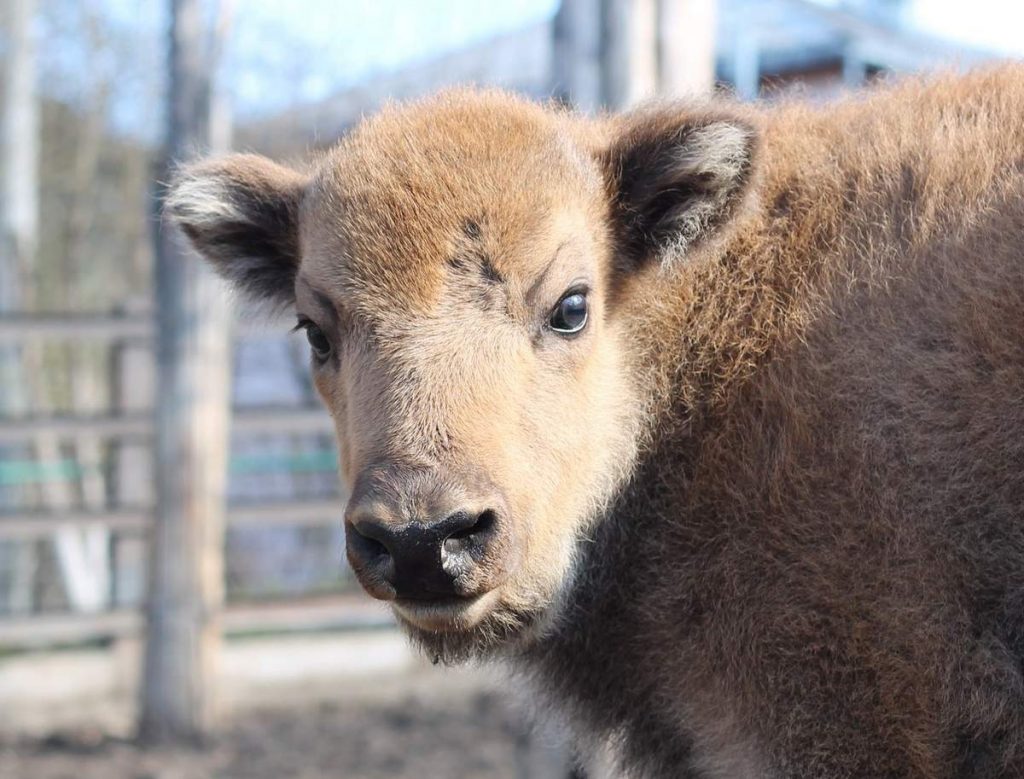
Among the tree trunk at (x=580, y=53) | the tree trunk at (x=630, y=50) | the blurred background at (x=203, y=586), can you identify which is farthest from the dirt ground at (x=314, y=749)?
the tree trunk at (x=630, y=50)

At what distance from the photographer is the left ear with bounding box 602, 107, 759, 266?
13.5ft

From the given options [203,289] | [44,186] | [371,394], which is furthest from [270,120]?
[371,394]

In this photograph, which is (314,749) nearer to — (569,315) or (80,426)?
(80,426)

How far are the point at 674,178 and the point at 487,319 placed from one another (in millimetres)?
872

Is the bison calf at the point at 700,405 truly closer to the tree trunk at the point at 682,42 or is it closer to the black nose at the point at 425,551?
the black nose at the point at 425,551

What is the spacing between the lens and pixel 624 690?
14.0 feet

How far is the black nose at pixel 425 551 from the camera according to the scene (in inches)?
134

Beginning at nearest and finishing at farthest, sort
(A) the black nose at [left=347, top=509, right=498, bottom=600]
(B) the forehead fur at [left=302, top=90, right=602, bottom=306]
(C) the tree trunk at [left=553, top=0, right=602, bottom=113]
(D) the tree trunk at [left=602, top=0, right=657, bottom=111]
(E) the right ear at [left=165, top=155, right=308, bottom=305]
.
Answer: (A) the black nose at [left=347, top=509, right=498, bottom=600] < (B) the forehead fur at [left=302, top=90, right=602, bottom=306] < (E) the right ear at [left=165, top=155, right=308, bottom=305] < (D) the tree trunk at [left=602, top=0, right=657, bottom=111] < (C) the tree trunk at [left=553, top=0, right=602, bottom=113]

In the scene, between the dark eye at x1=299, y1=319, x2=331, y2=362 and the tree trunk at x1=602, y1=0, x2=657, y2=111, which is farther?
the tree trunk at x1=602, y1=0, x2=657, y2=111

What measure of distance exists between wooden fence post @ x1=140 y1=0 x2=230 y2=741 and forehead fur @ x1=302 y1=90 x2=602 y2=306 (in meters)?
5.89

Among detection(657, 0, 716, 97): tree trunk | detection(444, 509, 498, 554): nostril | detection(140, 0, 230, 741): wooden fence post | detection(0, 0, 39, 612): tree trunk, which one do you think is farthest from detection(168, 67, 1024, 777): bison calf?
detection(0, 0, 39, 612): tree trunk

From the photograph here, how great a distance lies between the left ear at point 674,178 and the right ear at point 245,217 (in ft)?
3.98

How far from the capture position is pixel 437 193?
404cm

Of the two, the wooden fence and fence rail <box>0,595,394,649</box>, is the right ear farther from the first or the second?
the wooden fence
